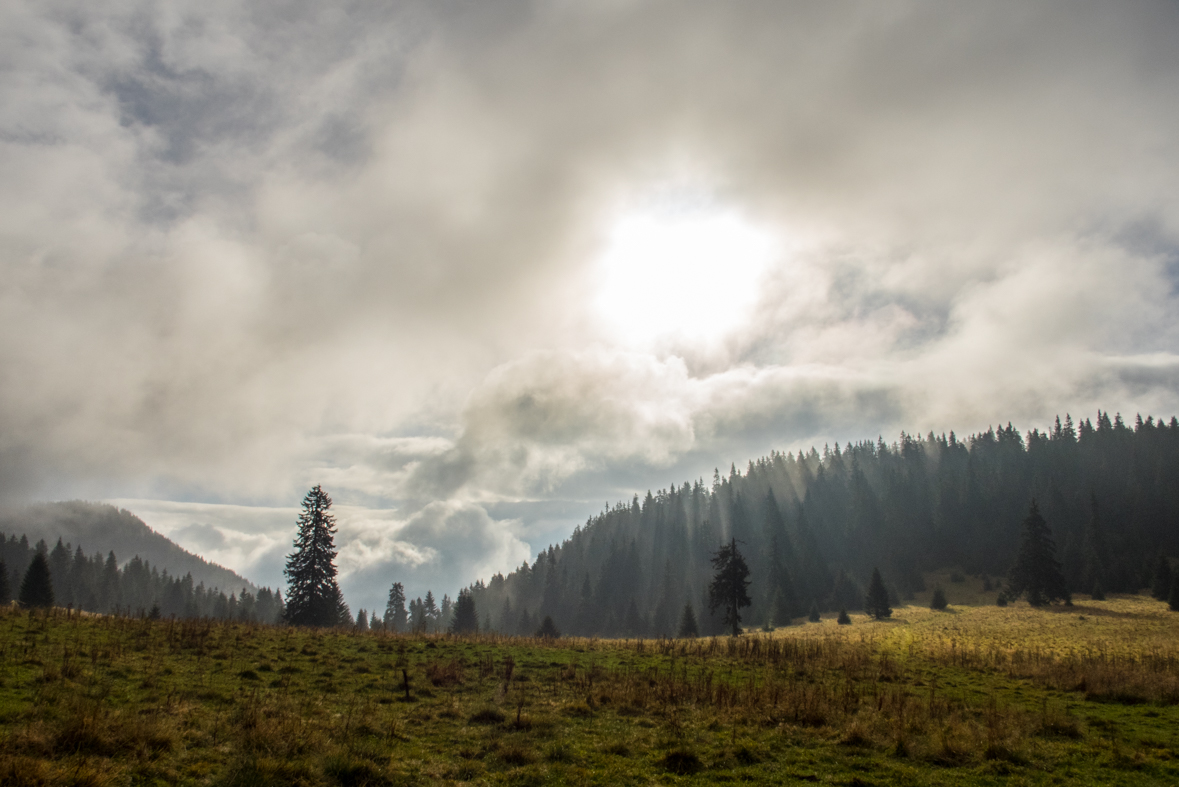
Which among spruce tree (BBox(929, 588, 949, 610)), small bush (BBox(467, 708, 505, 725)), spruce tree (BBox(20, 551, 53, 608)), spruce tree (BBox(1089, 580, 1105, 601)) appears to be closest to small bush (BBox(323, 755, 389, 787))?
small bush (BBox(467, 708, 505, 725))

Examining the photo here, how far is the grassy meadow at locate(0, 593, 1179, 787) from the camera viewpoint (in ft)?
33.7

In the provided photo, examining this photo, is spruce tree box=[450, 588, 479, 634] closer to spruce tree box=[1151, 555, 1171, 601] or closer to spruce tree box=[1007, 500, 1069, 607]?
spruce tree box=[1007, 500, 1069, 607]

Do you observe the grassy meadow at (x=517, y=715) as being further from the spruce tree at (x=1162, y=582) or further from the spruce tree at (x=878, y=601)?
the spruce tree at (x=1162, y=582)

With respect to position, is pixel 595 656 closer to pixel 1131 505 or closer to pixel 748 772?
pixel 748 772

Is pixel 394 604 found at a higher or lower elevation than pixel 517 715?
lower

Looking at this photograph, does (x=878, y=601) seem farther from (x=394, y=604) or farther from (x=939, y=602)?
(x=394, y=604)

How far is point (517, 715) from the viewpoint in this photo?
51.8ft

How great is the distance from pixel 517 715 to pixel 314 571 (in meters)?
49.4

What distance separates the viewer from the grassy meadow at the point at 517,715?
404 inches

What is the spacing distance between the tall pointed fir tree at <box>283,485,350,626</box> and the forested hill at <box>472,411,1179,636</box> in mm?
60564

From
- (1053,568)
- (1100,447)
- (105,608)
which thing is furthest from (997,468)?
(105,608)

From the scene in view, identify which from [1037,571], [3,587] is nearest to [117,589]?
[3,587]

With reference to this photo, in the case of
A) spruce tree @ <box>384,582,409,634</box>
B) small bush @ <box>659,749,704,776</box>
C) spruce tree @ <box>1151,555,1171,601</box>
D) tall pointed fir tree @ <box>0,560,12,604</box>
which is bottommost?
spruce tree @ <box>384,582,409,634</box>

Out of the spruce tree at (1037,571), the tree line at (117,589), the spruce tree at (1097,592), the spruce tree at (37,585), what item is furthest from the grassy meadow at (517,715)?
the tree line at (117,589)
